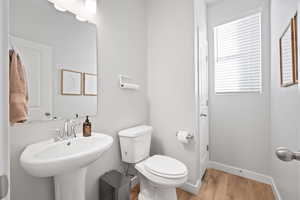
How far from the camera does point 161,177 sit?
128cm

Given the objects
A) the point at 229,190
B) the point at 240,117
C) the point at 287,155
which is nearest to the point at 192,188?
the point at 229,190

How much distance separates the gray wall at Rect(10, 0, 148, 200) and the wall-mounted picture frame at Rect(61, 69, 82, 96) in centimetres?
21

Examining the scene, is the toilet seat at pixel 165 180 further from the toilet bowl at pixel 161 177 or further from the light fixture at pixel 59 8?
the light fixture at pixel 59 8

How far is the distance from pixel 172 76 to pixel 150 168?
114cm

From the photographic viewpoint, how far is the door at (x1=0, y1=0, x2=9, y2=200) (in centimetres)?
31

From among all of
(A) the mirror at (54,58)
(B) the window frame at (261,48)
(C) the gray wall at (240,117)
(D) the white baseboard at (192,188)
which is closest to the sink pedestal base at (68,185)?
(A) the mirror at (54,58)

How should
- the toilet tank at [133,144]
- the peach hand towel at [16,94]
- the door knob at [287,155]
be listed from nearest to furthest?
the door knob at [287,155] < the peach hand towel at [16,94] < the toilet tank at [133,144]

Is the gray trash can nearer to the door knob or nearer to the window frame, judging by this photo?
the door knob

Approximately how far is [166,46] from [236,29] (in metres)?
1.13

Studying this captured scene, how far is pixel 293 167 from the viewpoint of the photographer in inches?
43.4

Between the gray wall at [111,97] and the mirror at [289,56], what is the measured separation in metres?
1.49

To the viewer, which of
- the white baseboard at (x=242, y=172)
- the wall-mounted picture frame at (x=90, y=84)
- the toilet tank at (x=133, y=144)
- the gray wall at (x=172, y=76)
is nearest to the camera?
the wall-mounted picture frame at (x=90, y=84)

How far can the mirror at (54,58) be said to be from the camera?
1.00 m

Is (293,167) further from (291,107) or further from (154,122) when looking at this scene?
(154,122)
